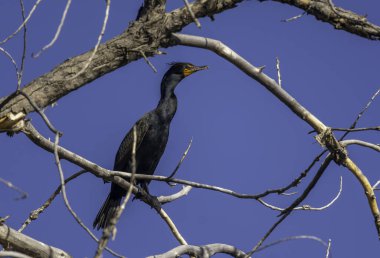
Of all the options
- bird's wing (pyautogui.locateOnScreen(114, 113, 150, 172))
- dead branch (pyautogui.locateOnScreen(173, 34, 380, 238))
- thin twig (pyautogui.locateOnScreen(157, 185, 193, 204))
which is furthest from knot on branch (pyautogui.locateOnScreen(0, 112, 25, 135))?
bird's wing (pyautogui.locateOnScreen(114, 113, 150, 172))

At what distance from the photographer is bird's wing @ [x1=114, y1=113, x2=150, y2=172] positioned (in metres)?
6.51

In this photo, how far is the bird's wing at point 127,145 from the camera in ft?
21.4

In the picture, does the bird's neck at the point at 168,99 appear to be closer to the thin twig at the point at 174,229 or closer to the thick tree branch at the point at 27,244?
the thin twig at the point at 174,229

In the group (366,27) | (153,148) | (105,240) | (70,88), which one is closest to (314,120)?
(366,27)

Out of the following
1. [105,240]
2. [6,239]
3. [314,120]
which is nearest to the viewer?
[105,240]

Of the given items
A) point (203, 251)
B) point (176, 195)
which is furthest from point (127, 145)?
point (203, 251)

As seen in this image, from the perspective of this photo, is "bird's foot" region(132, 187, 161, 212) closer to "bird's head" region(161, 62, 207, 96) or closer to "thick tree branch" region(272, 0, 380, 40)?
"bird's head" region(161, 62, 207, 96)

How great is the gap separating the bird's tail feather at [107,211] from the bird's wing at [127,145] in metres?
0.27

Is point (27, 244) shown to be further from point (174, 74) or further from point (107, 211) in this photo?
point (174, 74)

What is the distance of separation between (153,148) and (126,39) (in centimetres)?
343

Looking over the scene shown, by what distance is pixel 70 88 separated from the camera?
3.08m

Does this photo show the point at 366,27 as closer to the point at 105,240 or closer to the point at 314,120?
the point at 314,120

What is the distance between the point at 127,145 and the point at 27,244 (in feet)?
11.5

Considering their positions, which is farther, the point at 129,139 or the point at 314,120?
the point at 129,139
